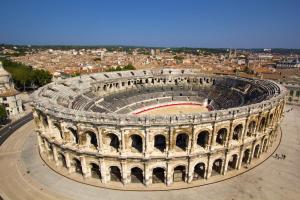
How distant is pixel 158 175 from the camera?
3603 cm

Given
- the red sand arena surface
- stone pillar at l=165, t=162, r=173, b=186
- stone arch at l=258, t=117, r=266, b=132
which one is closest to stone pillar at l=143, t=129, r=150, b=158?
stone pillar at l=165, t=162, r=173, b=186

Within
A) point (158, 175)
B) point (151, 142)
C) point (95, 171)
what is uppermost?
point (151, 142)

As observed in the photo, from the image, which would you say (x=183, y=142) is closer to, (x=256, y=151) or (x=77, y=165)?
(x=256, y=151)

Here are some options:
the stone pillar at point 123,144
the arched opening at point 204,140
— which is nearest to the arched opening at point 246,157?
the arched opening at point 204,140

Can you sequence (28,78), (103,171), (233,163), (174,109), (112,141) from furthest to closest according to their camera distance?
(28,78), (174,109), (233,163), (112,141), (103,171)

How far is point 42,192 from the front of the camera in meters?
32.8

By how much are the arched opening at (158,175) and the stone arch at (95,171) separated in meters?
8.41

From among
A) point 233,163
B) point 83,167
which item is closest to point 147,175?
point 83,167

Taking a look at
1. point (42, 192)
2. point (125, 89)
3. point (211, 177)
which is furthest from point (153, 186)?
point (125, 89)

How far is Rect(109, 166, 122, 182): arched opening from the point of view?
35.2 m

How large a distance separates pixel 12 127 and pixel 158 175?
40693 millimetres

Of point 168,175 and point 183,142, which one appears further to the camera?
point 183,142

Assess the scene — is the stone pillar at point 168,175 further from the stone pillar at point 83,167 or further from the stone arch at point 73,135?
the stone arch at point 73,135

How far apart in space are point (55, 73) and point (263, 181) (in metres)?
104
